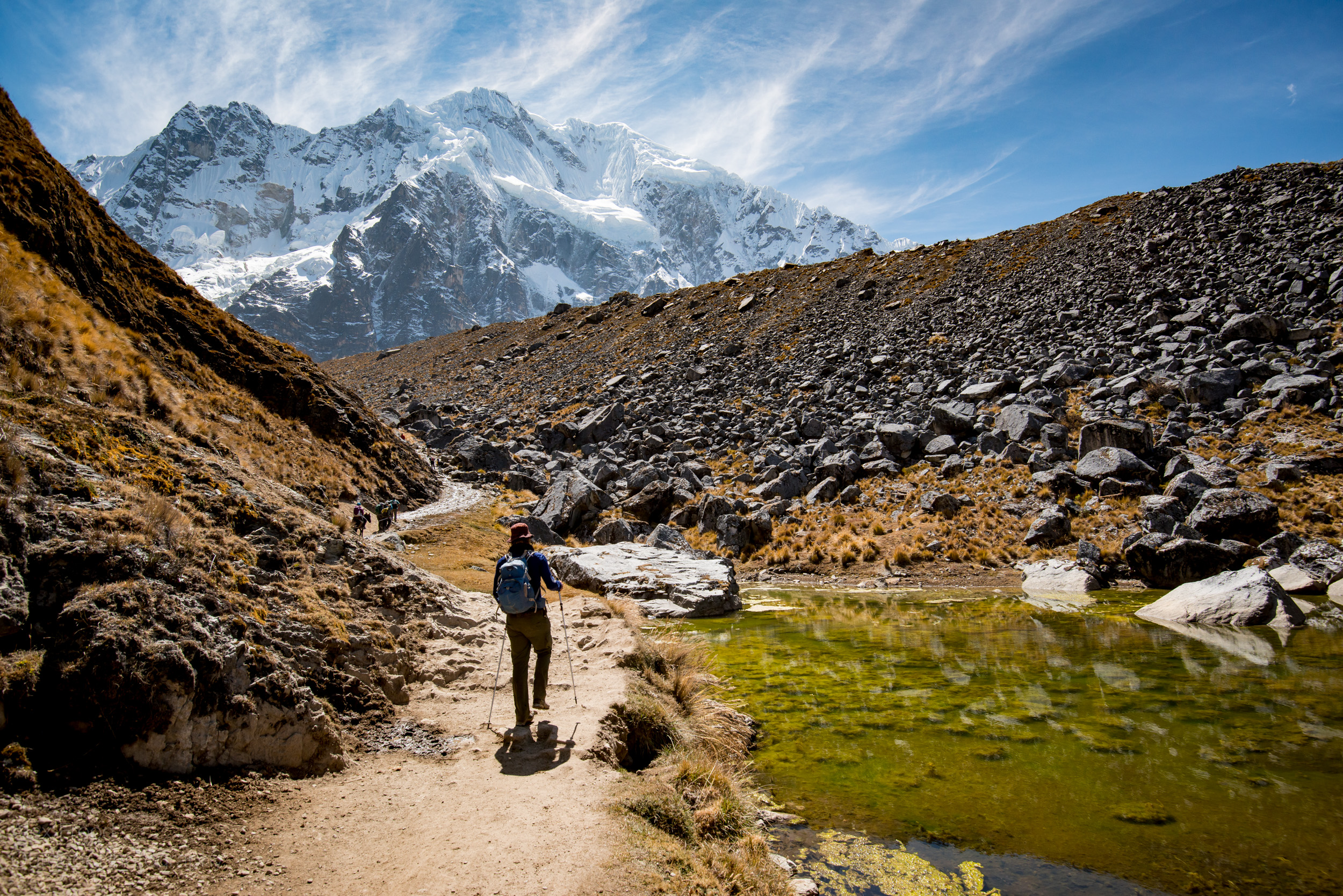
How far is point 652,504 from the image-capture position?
24625 mm

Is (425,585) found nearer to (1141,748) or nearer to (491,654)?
(491,654)

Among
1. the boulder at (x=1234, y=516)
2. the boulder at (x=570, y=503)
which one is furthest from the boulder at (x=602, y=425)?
the boulder at (x=1234, y=516)

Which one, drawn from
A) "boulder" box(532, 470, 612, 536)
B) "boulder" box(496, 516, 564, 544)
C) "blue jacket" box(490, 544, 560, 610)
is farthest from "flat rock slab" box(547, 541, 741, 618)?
"blue jacket" box(490, 544, 560, 610)

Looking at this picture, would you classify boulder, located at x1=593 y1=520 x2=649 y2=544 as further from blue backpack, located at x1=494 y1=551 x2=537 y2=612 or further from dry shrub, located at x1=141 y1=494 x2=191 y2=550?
dry shrub, located at x1=141 y1=494 x2=191 y2=550

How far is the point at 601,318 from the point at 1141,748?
2648 inches

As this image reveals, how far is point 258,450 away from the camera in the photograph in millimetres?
19078

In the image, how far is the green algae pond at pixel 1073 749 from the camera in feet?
16.8

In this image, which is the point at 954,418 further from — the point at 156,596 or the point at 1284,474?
the point at 156,596

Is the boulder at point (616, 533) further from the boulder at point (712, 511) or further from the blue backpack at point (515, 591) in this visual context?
the blue backpack at point (515, 591)

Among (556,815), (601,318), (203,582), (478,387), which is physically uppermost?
(601,318)

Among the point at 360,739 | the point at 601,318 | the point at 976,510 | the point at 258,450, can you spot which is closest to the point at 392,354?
the point at 601,318

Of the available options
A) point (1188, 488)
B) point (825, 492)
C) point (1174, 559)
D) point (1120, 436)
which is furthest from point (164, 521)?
point (1120, 436)

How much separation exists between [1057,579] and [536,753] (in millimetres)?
14733

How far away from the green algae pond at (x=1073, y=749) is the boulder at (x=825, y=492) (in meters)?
10.7
